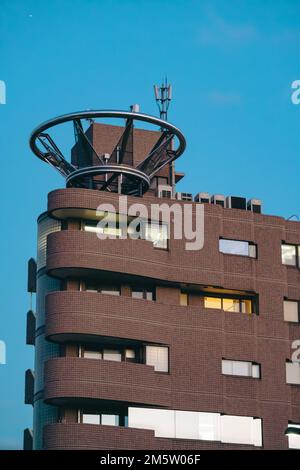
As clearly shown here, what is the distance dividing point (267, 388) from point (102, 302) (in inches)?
515

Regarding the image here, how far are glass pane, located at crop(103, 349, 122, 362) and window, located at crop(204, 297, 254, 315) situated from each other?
7888 mm

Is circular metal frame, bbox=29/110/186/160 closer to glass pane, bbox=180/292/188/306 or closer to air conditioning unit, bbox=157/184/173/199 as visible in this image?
air conditioning unit, bbox=157/184/173/199

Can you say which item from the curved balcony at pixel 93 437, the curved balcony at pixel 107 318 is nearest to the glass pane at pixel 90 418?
the curved balcony at pixel 93 437

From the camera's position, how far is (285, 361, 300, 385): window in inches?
2970

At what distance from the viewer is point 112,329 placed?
69000 mm

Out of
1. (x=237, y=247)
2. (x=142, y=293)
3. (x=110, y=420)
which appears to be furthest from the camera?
(x=237, y=247)

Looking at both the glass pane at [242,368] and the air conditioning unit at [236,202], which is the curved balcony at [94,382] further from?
the air conditioning unit at [236,202]

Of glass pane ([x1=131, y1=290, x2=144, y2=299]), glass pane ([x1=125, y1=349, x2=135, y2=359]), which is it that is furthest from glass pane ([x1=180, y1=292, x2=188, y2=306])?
glass pane ([x1=125, y1=349, x2=135, y2=359])

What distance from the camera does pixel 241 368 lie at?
73.9 meters

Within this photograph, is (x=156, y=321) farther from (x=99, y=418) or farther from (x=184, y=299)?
(x=99, y=418)
